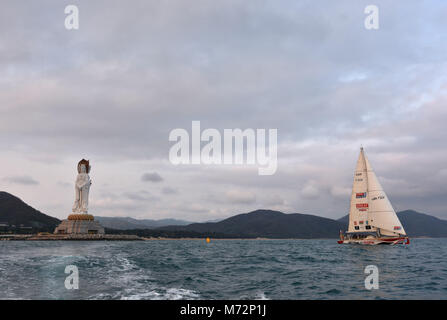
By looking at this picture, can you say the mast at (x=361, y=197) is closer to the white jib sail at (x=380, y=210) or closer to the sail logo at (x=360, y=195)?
the sail logo at (x=360, y=195)

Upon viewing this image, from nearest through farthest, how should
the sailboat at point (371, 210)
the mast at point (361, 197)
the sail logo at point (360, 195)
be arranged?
the sailboat at point (371, 210)
the mast at point (361, 197)
the sail logo at point (360, 195)

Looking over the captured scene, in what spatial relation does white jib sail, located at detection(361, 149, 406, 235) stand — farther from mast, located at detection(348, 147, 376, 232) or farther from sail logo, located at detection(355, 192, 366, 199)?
sail logo, located at detection(355, 192, 366, 199)

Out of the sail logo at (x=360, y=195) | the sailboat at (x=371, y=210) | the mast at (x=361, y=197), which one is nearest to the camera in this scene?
the sailboat at (x=371, y=210)

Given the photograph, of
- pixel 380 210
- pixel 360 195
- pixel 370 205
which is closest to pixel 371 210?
pixel 370 205

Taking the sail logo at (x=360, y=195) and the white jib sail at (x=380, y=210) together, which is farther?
the sail logo at (x=360, y=195)

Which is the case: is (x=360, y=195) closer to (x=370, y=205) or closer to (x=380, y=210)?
(x=370, y=205)

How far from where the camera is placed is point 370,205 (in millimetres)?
100188

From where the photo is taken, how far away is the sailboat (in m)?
97.9

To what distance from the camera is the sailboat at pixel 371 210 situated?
97925 mm

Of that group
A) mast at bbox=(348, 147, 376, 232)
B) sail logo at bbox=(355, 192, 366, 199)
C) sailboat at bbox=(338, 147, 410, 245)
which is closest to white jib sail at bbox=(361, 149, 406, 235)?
sailboat at bbox=(338, 147, 410, 245)

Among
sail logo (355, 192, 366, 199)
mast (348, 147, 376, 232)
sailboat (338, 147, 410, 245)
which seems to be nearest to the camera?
sailboat (338, 147, 410, 245)

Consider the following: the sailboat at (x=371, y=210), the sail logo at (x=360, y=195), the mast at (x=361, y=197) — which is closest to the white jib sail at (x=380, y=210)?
the sailboat at (x=371, y=210)

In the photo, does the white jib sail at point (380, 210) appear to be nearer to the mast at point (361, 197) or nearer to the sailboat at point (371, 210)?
the sailboat at point (371, 210)
